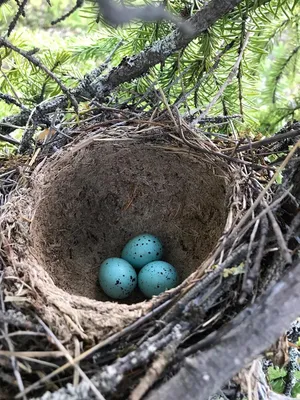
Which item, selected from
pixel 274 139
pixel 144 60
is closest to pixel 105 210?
pixel 144 60

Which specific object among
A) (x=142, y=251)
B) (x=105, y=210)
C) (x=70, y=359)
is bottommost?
(x=70, y=359)

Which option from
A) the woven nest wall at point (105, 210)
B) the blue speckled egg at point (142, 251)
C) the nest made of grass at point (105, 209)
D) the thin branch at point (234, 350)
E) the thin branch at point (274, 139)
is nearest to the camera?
the thin branch at point (234, 350)

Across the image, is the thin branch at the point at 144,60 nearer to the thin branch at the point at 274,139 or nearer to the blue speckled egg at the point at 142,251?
Result: the thin branch at the point at 274,139

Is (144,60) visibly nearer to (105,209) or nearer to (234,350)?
(105,209)

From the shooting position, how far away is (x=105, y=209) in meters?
2.03

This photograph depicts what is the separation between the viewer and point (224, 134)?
1.75 meters

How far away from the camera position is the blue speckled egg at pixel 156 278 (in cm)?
175

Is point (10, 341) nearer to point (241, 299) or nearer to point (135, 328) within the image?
point (135, 328)

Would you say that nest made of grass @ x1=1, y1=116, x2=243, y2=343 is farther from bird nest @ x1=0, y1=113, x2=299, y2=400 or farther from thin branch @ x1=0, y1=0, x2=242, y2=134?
thin branch @ x1=0, y1=0, x2=242, y2=134

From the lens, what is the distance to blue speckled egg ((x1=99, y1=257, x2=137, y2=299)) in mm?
1800

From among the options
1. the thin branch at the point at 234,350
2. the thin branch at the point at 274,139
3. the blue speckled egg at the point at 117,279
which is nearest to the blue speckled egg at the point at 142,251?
the blue speckled egg at the point at 117,279

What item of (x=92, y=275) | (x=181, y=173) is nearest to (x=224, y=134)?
(x=181, y=173)

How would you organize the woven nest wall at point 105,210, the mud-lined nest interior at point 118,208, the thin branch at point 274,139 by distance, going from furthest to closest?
the mud-lined nest interior at point 118,208 → the woven nest wall at point 105,210 → the thin branch at point 274,139

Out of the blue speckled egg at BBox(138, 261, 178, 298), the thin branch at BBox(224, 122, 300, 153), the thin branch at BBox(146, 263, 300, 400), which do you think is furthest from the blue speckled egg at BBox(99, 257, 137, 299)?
the thin branch at BBox(146, 263, 300, 400)
